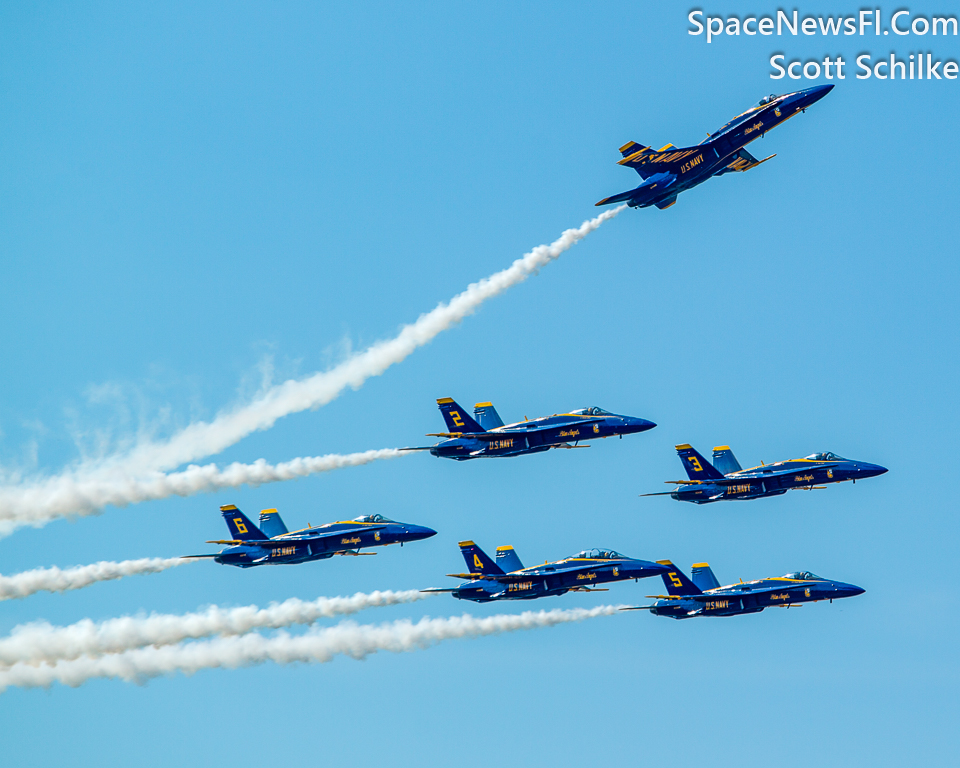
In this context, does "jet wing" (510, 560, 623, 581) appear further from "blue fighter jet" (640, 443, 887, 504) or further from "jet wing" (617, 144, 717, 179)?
"jet wing" (617, 144, 717, 179)

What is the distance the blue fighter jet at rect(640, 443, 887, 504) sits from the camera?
103m

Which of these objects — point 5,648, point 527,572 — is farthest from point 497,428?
point 5,648

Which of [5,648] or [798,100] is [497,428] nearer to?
[798,100]

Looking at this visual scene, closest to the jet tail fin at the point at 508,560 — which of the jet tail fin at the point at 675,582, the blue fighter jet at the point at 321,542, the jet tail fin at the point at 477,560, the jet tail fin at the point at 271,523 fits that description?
the jet tail fin at the point at 477,560

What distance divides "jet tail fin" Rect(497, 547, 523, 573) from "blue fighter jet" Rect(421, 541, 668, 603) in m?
1.68

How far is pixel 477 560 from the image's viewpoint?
98.2 m

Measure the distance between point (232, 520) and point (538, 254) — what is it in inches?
1150

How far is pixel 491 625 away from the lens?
10138cm

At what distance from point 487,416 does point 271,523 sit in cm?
1698

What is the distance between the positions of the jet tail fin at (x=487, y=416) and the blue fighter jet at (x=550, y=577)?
9750mm

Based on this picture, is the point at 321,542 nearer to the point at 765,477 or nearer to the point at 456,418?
the point at 456,418

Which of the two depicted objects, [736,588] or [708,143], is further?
[736,588]

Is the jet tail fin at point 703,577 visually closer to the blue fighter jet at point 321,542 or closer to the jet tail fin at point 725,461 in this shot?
the jet tail fin at point 725,461

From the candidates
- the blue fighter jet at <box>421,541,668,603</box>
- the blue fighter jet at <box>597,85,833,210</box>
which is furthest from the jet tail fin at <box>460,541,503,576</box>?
the blue fighter jet at <box>597,85,833,210</box>
